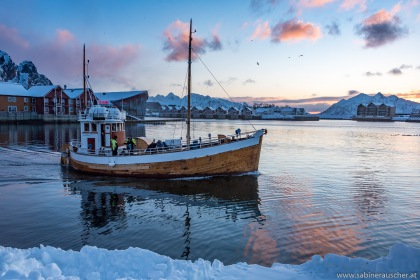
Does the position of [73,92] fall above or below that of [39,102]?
above

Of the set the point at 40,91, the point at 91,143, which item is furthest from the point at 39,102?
the point at 91,143

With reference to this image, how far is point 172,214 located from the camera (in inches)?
606

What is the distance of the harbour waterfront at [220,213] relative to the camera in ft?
38.4

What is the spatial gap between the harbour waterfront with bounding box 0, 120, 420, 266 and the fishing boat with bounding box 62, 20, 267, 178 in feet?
2.59

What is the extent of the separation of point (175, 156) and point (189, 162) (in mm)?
1147

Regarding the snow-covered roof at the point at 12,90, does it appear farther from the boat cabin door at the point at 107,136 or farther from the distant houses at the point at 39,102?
the boat cabin door at the point at 107,136

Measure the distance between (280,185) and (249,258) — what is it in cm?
1231

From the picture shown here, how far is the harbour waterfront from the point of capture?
38.4ft

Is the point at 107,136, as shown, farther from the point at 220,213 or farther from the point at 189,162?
the point at 220,213

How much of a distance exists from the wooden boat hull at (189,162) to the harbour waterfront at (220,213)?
700mm

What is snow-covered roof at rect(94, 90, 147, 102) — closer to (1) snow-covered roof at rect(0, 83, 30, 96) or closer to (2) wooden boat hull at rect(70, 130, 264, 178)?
(1) snow-covered roof at rect(0, 83, 30, 96)

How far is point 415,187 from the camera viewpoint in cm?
2250

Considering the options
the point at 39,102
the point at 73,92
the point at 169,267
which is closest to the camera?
the point at 169,267

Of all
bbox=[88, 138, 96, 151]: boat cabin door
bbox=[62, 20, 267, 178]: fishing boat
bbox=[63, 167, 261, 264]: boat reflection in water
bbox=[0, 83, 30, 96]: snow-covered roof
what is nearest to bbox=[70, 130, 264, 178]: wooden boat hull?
bbox=[62, 20, 267, 178]: fishing boat
